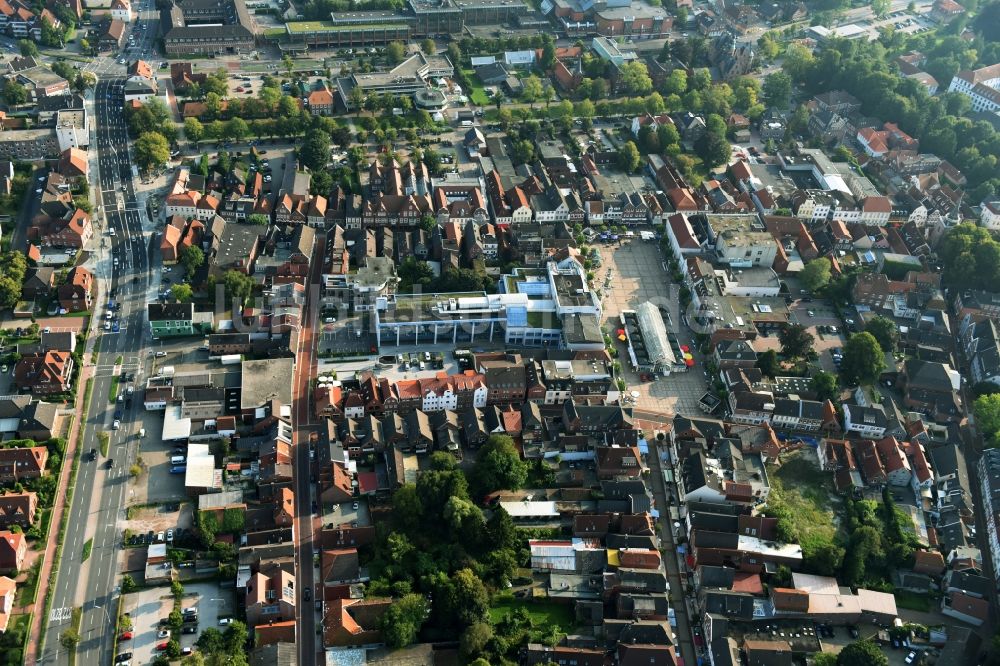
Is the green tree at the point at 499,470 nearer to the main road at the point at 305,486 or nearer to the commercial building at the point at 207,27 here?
the main road at the point at 305,486

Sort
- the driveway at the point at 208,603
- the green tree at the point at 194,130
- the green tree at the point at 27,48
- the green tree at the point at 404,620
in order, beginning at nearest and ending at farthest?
the green tree at the point at 404,620
the driveway at the point at 208,603
the green tree at the point at 194,130
the green tree at the point at 27,48

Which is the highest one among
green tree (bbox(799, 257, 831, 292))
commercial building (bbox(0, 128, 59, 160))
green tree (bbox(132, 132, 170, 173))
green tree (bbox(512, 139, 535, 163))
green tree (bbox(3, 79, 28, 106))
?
green tree (bbox(3, 79, 28, 106))

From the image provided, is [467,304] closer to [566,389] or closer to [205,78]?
[566,389]

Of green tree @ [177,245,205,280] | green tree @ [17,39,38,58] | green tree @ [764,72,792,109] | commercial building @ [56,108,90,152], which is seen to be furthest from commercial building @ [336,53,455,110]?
green tree @ [764,72,792,109]

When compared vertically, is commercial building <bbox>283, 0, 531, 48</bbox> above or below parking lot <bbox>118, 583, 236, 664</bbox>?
above

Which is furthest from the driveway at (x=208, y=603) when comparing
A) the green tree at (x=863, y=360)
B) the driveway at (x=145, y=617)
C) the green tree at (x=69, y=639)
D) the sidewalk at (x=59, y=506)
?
the green tree at (x=863, y=360)

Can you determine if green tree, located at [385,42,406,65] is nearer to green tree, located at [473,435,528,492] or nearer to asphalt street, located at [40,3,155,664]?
asphalt street, located at [40,3,155,664]

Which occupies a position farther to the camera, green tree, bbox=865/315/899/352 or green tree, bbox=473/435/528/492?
green tree, bbox=865/315/899/352
